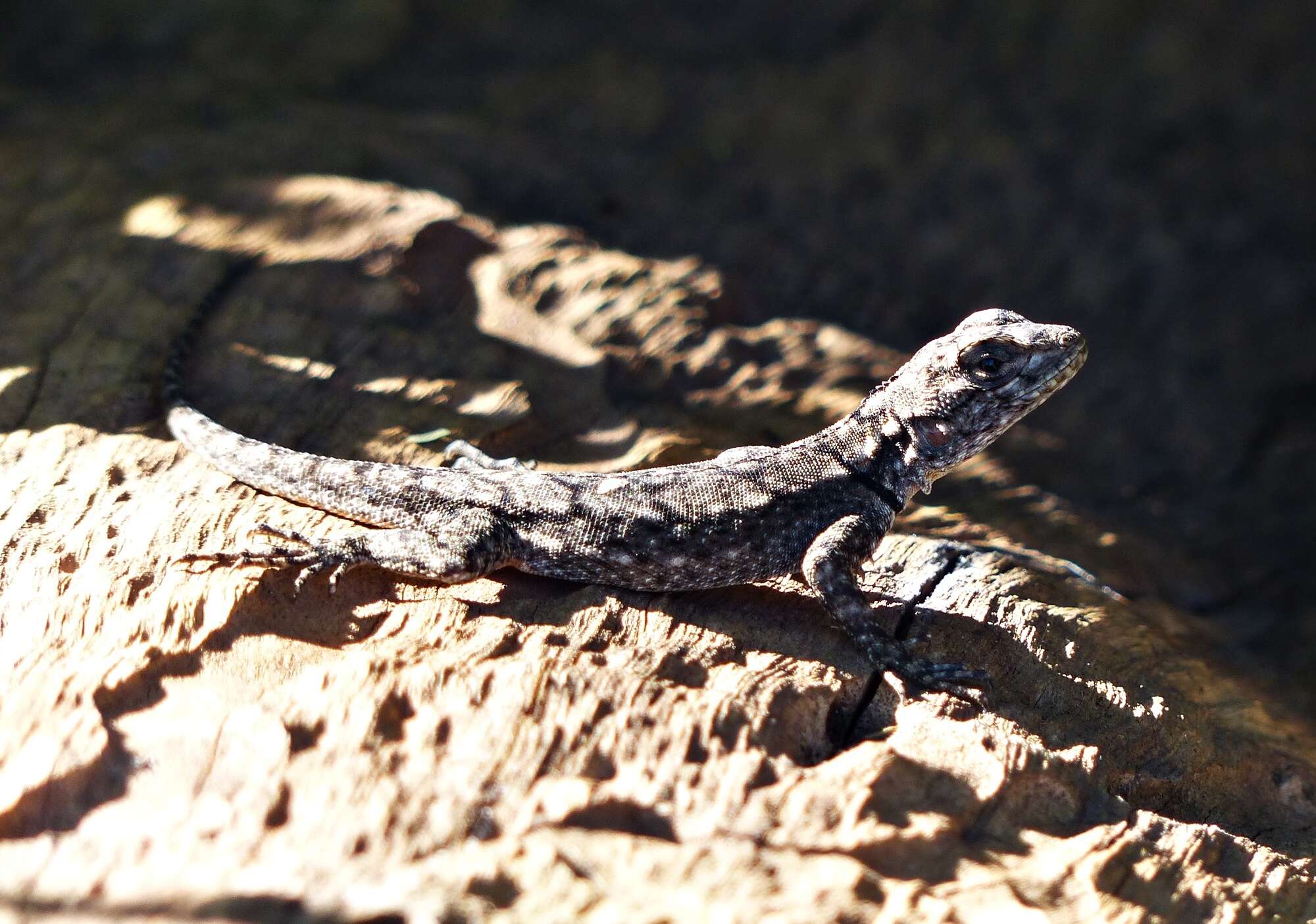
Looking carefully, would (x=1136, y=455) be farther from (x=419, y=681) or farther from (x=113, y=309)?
(x=113, y=309)

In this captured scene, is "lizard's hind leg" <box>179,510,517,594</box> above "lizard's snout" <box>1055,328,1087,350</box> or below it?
below

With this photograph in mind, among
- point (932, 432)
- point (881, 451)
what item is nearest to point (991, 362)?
point (932, 432)

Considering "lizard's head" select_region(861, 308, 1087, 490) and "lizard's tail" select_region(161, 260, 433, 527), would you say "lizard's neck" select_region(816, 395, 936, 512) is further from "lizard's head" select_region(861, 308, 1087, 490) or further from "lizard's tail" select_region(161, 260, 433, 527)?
"lizard's tail" select_region(161, 260, 433, 527)

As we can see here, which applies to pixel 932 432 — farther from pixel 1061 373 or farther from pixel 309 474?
pixel 309 474

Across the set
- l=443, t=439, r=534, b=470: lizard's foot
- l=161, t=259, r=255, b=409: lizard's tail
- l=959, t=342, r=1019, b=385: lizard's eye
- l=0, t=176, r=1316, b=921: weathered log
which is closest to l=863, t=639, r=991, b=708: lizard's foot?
l=0, t=176, r=1316, b=921: weathered log

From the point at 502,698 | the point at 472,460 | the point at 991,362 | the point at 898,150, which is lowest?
the point at 472,460

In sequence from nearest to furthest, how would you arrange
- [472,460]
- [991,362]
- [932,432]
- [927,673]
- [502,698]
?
1. [502,698]
2. [927,673]
3. [991,362]
4. [932,432]
5. [472,460]

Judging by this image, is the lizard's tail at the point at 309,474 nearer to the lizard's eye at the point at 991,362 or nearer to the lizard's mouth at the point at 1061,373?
the lizard's eye at the point at 991,362
